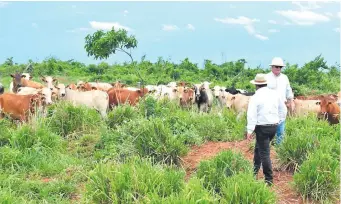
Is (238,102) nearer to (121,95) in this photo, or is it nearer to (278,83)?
(121,95)

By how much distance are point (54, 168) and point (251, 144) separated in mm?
3255

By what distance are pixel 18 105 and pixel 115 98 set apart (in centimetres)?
341

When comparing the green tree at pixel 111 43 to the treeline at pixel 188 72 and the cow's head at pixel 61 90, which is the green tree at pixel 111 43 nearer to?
the cow's head at pixel 61 90

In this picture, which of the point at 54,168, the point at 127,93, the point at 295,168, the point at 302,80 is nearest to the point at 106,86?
the point at 127,93

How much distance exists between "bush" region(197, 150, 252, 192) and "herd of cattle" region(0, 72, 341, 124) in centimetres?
353

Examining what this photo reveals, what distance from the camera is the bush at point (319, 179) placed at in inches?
256

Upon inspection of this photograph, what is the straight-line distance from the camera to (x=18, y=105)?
11273 millimetres

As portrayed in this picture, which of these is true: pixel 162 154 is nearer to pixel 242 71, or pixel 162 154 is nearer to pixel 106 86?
pixel 106 86

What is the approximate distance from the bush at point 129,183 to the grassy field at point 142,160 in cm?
1

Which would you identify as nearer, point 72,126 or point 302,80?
point 72,126

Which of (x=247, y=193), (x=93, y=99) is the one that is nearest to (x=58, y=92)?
(x=93, y=99)

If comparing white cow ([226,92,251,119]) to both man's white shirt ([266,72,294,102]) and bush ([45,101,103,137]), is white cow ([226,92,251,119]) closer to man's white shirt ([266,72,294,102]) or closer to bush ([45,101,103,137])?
bush ([45,101,103,137])

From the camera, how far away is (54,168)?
8055mm

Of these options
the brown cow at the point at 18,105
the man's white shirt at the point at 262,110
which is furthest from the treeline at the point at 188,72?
the man's white shirt at the point at 262,110
